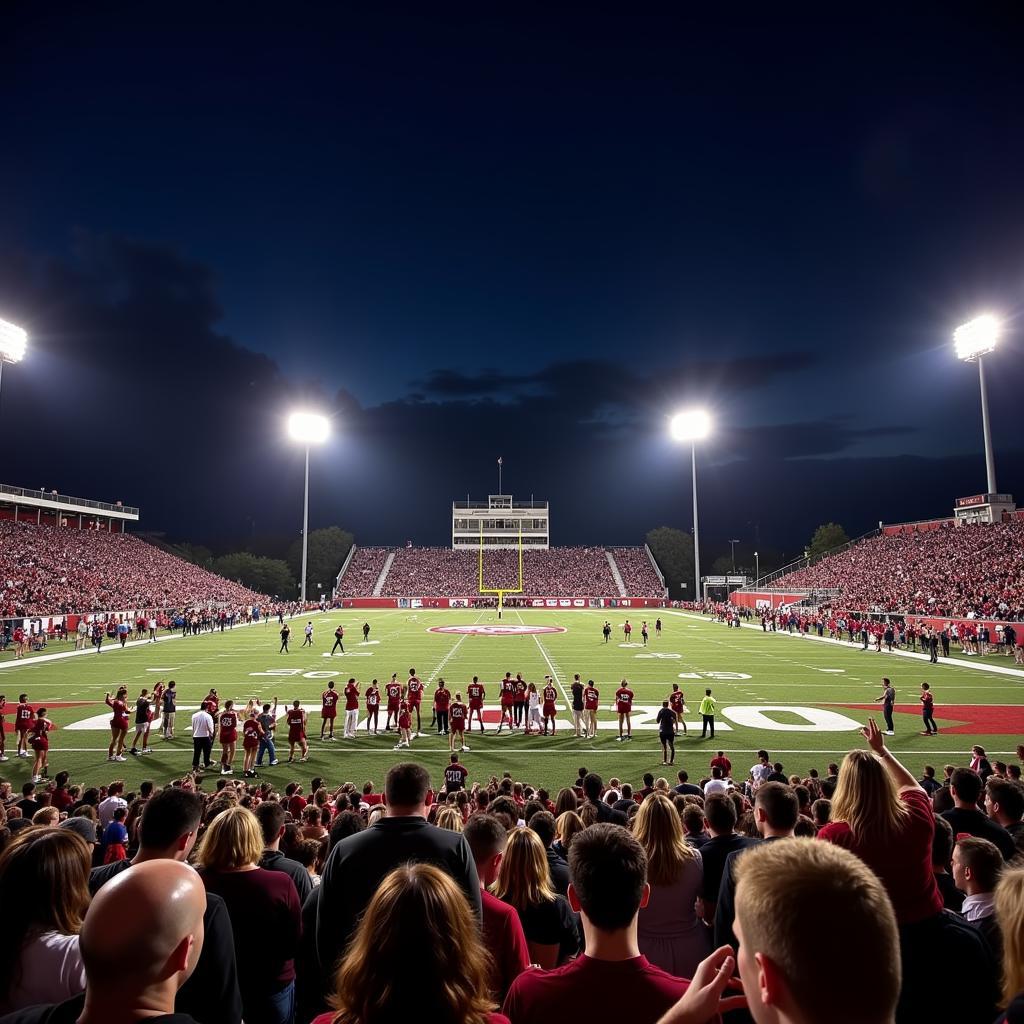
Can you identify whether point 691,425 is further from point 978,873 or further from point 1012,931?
point 1012,931

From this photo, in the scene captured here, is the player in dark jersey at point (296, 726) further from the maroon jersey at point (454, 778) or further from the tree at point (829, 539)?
the tree at point (829, 539)

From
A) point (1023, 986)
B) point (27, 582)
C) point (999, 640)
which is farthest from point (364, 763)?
point (27, 582)

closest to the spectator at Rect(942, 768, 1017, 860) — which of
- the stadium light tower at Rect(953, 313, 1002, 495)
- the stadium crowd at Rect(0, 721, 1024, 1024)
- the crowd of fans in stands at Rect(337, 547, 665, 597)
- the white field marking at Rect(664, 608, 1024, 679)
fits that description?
the stadium crowd at Rect(0, 721, 1024, 1024)

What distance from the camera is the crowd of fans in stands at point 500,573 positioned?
84250 mm

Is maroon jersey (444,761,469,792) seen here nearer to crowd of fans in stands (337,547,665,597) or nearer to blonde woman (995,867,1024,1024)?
blonde woman (995,867,1024,1024)

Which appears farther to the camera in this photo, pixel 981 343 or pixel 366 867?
pixel 981 343

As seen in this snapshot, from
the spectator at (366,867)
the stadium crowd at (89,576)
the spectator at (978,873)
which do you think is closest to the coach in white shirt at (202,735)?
the spectator at (366,867)

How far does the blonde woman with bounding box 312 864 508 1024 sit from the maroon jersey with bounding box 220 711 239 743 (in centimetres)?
1350

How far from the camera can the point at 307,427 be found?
211 ft

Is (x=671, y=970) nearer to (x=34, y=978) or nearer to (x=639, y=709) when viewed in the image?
Result: (x=34, y=978)

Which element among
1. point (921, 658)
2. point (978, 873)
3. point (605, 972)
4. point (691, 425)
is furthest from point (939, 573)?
point (605, 972)

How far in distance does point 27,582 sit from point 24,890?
158 feet

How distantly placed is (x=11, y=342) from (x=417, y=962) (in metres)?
54.1

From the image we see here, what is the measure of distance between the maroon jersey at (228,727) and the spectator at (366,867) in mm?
11871
